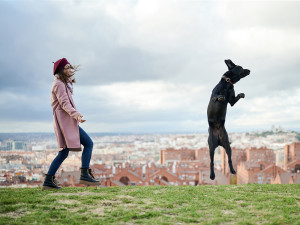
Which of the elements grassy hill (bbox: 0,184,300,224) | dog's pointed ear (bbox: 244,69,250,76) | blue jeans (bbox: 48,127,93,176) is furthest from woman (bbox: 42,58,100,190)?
dog's pointed ear (bbox: 244,69,250,76)

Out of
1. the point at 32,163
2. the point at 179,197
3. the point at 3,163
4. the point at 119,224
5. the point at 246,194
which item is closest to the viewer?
the point at 119,224

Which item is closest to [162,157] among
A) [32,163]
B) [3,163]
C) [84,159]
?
[32,163]

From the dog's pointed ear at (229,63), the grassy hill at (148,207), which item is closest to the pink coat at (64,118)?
the grassy hill at (148,207)

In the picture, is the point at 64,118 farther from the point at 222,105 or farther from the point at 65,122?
the point at 222,105

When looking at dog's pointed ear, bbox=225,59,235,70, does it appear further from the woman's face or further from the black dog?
the woman's face

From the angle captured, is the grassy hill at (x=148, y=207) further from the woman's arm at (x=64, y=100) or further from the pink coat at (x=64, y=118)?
the woman's arm at (x=64, y=100)

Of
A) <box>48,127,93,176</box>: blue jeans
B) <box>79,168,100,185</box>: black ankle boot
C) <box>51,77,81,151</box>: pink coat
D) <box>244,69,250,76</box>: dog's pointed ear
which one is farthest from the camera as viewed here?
<box>244,69,250,76</box>: dog's pointed ear

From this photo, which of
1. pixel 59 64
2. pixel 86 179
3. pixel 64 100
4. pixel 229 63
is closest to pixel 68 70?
pixel 59 64

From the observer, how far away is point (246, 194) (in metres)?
6.54

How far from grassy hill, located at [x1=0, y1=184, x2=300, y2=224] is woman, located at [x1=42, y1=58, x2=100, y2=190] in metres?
0.39

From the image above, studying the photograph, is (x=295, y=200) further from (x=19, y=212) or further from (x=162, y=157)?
(x=162, y=157)

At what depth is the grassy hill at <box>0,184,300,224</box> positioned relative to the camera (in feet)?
15.6

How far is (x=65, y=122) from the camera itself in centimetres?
646

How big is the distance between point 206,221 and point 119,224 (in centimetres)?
113
